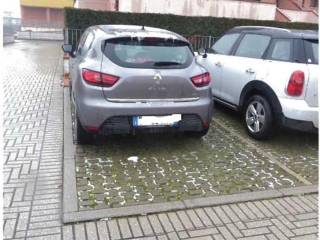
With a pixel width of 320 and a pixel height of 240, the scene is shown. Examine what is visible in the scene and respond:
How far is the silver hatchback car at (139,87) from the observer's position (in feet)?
13.3

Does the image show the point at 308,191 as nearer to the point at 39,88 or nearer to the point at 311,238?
the point at 311,238

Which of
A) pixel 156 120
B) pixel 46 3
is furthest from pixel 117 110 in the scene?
pixel 46 3

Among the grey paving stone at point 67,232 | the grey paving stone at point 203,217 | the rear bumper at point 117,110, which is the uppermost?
the rear bumper at point 117,110

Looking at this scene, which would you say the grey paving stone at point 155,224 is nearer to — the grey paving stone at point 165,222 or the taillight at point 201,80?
the grey paving stone at point 165,222

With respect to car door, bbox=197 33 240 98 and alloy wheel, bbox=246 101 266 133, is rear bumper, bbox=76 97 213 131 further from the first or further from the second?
car door, bbox=197 33 240 98

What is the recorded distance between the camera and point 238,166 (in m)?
4.34

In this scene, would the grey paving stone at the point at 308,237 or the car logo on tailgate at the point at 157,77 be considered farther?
the car logo on tailgate at the point at 157,77

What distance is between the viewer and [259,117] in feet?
16.9

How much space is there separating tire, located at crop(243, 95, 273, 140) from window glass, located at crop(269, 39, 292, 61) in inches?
24.2

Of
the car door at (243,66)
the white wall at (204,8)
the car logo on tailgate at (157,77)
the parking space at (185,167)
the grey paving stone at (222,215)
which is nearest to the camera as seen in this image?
the grey paving stone at (222,215)

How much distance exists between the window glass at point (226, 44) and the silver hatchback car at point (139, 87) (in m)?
1.85

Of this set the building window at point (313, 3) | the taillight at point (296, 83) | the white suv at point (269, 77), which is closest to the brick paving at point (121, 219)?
the white suv at point (269, 77)

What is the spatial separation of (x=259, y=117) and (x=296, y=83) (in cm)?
82

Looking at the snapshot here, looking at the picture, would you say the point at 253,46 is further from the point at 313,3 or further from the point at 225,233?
the point at 313,3
